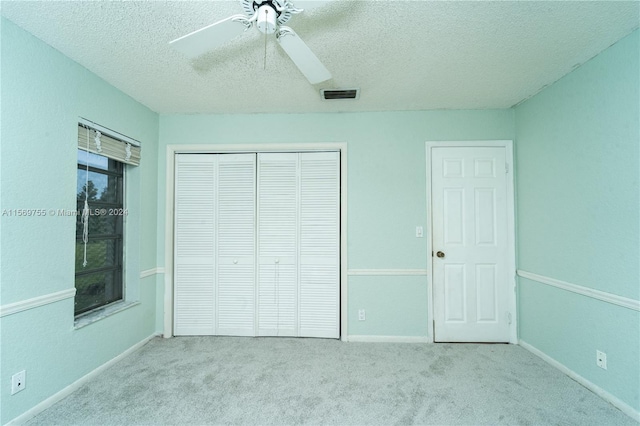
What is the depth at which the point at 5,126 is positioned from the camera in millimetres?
1586

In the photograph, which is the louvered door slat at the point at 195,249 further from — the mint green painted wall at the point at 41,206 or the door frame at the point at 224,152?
the mint green painted wall at the point at 41,206

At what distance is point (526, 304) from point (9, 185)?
13.4ft

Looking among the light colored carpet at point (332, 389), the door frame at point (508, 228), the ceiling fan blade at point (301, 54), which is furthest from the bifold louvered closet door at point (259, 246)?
the ceiling fan blade at point (301, 54)

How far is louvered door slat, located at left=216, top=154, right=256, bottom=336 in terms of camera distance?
9.52 feet

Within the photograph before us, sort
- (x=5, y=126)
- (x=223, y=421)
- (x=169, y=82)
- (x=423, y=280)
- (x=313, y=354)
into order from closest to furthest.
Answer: (x=5, y=126) < (x=223, y=421) < (x=169, y=82) < (x=313, y=354) < (x=423, y=280)

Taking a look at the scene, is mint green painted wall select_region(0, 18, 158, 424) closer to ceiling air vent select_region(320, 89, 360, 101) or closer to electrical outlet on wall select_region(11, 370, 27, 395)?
electrical outlet on wall select_region(11, 370, 27, 395)

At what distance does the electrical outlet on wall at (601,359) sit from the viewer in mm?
1885

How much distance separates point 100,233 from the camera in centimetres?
244

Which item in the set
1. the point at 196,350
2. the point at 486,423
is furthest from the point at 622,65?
the point at 196,350

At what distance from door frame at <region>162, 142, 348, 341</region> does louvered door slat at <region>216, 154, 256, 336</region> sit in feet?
0.44

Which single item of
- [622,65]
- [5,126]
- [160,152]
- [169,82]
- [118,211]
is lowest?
[118,211]

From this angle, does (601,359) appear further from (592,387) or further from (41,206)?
(41,206)

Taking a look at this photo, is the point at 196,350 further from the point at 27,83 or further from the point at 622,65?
the point at 622,65

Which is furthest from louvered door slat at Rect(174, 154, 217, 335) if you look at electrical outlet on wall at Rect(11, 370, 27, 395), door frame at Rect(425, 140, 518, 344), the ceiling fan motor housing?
door frame at Rect(425, 140, 518, 344)
